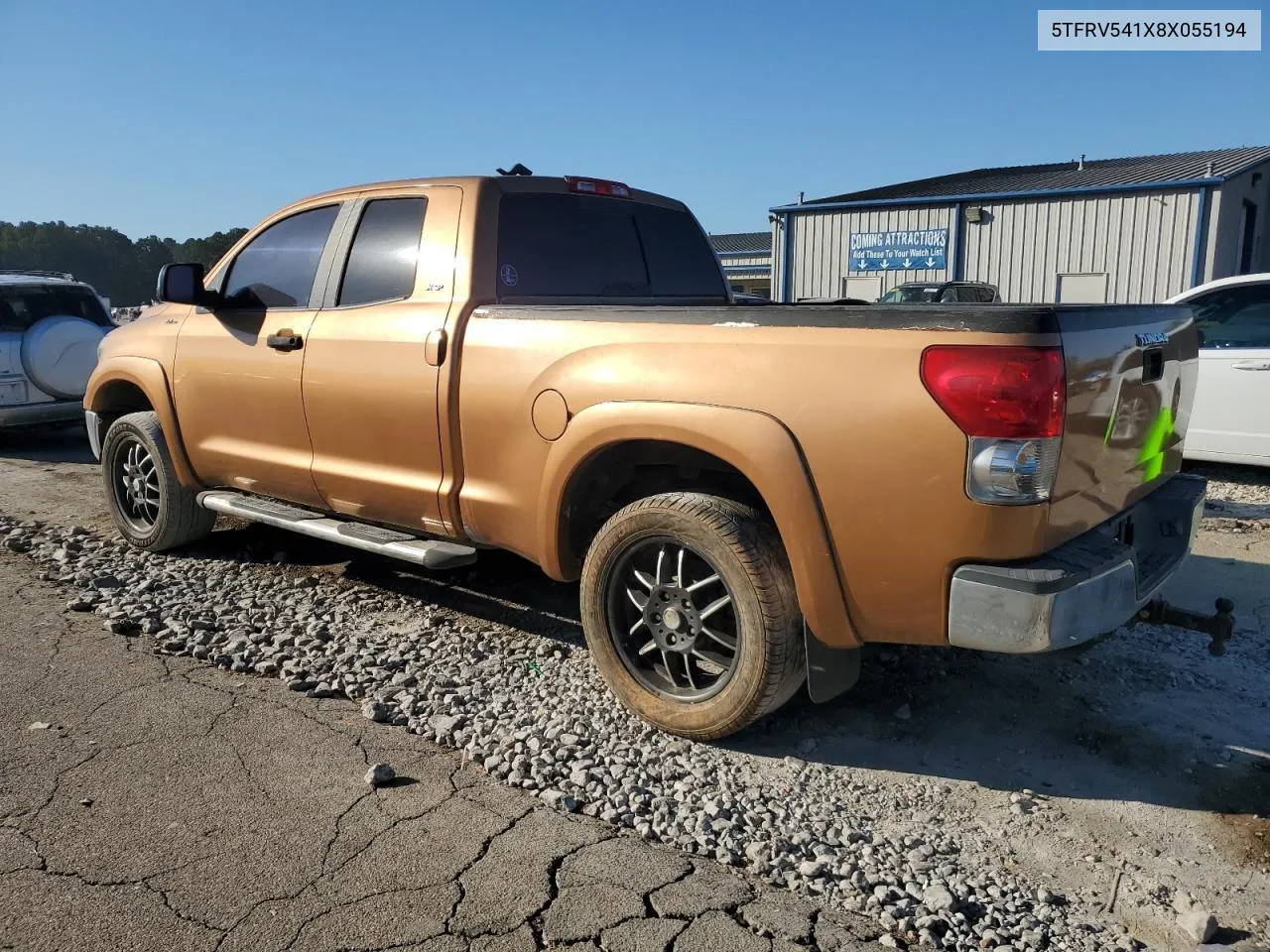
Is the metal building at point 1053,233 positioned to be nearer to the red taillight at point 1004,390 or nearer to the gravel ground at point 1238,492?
the gravel ground at point 1238,492

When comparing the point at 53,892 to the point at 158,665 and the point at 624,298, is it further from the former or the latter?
the point at 624,298

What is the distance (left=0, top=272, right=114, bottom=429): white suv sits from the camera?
31.6 feet

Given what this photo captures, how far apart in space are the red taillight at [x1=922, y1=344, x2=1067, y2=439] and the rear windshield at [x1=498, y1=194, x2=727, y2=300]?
82.9 inches

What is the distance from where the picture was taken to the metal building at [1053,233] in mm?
19938

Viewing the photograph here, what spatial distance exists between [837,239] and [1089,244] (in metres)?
5.62

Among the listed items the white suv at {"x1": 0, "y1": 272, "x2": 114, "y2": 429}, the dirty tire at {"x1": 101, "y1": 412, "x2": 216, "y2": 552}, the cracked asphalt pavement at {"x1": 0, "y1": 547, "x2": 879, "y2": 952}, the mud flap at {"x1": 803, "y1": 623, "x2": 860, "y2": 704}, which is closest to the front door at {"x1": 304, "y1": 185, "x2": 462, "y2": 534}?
the cracked asphalt pavement at {"x1": 0, "y1": 547, "x2": 879, "y2": 952}

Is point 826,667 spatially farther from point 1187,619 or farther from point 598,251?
point 598,251

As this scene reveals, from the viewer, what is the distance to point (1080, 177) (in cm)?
2347

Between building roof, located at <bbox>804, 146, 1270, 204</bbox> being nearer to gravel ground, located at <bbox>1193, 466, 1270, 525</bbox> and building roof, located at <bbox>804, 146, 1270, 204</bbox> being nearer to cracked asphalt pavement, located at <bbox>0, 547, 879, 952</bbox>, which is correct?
gravel ground, located at <bbox>1193, 466, 1270, 525</bbox>

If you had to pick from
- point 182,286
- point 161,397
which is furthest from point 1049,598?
point 161,397

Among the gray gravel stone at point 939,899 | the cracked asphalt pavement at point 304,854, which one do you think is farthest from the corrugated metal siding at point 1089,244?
the cracked asphalt pavement at point 304,854

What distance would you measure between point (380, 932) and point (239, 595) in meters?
3.02

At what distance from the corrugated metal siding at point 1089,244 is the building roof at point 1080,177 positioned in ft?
1.48

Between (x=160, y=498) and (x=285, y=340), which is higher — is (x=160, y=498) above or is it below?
below
